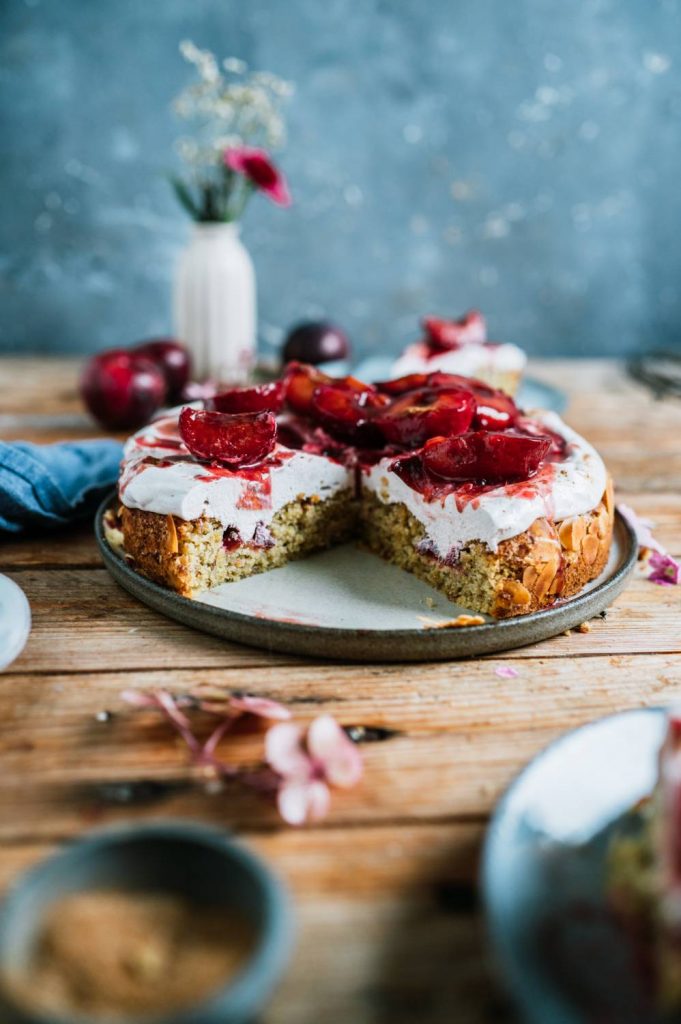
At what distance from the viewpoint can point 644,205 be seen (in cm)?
438

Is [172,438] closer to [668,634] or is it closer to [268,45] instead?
[668,634]

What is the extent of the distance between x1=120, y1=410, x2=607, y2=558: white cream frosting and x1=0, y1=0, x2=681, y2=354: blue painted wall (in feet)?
7.62

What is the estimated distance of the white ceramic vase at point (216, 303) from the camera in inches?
136

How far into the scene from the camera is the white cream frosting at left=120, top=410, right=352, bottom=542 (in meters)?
1.90

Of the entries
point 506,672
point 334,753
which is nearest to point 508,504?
point 506,672

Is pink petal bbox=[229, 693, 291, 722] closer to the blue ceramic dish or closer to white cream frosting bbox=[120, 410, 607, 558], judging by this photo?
the blue ceramic dish

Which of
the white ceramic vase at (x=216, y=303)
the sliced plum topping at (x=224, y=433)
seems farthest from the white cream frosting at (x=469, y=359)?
the sliced plum topping at (x=224, y=433)

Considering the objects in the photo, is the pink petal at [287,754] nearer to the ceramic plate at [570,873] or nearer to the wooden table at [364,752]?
the wooden table at [364,752]

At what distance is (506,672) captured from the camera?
165 centimetres

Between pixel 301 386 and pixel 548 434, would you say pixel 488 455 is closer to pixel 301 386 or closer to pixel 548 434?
pixel 548 434

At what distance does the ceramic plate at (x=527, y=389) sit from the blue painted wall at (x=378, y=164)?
1072mm

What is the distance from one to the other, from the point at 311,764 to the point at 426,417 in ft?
3.06

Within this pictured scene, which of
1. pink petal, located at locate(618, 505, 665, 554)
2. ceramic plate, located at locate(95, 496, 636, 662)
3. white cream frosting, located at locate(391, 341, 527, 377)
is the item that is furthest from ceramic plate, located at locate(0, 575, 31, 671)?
white cream frosting, located at locate(391, 341, 527, 377)

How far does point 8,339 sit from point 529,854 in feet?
12.7
